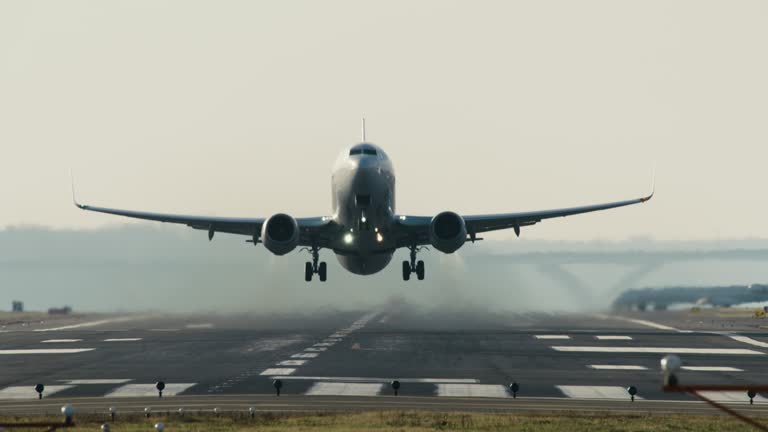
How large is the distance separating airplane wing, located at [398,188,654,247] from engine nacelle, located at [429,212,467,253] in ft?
14.5

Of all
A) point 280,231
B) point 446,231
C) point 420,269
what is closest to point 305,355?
point 420,269

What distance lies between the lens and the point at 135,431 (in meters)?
35.9

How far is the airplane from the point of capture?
5506 centimetres

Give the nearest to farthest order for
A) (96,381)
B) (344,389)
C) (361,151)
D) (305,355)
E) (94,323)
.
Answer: (344,389) < (96,381) < (361,151) < (305,355) < (94,323)

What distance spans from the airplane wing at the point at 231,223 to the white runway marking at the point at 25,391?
642 inches

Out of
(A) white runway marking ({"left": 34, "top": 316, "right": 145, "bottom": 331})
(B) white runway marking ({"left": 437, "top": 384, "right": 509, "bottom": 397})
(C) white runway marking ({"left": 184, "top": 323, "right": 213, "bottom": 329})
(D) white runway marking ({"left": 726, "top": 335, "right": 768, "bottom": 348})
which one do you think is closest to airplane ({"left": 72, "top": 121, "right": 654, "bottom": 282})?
(B) white runway marking ({"left": 437, "top": 384, "right": 509, "bottom": 397})

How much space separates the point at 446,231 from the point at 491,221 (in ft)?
28.7

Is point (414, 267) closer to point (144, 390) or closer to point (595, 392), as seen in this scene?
point (595, 392)

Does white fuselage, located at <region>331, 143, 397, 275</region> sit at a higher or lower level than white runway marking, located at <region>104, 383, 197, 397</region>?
higher

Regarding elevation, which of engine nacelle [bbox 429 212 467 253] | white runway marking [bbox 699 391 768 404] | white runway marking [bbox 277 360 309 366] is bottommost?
white runway marking [bbox 699 391 768 404]

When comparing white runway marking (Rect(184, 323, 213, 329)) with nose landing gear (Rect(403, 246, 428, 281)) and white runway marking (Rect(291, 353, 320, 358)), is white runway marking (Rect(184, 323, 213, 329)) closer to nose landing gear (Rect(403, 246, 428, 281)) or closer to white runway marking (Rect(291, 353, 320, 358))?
white runway marking (Rect(291, 353, 320, 358))

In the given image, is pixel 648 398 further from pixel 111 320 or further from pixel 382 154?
pixel 111 320

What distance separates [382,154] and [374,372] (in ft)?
44.8

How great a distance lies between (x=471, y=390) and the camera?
49594 millimetres
